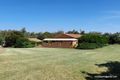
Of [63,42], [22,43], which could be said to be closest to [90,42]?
[63,42]

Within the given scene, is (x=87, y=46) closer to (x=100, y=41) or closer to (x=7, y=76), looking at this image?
(x=100, y=41)

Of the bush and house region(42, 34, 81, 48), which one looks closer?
the bush

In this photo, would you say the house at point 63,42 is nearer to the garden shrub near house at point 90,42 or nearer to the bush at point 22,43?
the garden shrub near house at point 90,42

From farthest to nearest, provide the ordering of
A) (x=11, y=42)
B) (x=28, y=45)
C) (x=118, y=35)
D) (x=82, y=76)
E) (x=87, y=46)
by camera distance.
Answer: (x=118, y=35) → (x=11, y=42) → (x=28, y=45) → (x=87, y=46) → (x=82, y=76)

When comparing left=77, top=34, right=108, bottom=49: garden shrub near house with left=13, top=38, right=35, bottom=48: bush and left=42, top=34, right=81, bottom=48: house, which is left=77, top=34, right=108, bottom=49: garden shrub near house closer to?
left=42, top=34, right=81, bottom=48: house

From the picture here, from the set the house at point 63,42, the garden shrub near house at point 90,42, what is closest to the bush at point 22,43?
the house at point 63,42

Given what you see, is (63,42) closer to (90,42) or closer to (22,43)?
(90,42)

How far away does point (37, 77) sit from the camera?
15.0m

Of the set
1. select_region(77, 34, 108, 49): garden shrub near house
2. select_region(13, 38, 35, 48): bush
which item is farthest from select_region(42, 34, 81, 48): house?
select_region(13, 38, 35, 48): bush

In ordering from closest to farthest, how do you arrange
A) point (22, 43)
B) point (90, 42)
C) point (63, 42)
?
point (90, 42) < point (22, 43) < point (63, 42)

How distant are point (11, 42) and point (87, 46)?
72.0 feet

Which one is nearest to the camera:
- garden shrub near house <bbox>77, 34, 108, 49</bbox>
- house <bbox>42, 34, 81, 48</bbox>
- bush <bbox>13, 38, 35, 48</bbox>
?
garden shrub near house <bbox>77, 34, 108, 49</bbox>

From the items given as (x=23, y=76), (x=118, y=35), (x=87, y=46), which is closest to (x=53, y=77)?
(x=23, y=76)

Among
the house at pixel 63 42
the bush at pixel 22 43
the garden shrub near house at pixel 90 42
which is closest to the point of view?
the garden shrub near house at pixel 90 42
